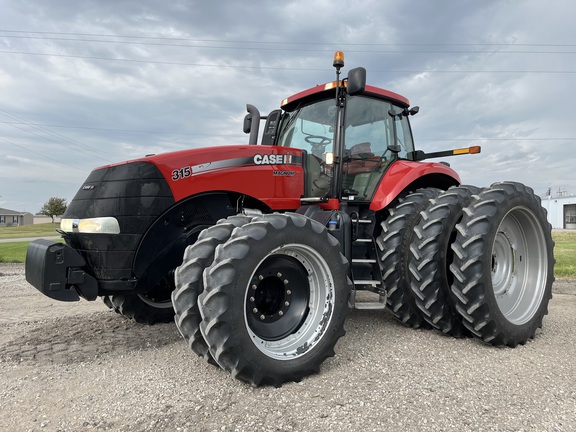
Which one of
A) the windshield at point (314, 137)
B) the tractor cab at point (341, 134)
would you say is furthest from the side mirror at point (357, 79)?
the windshield at point (314, 137)

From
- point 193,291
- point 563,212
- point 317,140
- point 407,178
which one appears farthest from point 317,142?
point 563,212

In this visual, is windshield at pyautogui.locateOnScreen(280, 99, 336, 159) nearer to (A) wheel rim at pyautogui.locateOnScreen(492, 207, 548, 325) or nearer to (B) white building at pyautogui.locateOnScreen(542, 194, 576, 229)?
(A) wheel rim at pyautogui.locateOnScreen(492, 207, 548, 325)

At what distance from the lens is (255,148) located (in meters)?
4.10

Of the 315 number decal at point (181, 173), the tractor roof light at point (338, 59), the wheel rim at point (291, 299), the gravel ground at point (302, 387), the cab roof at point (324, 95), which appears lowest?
the gravel ground at point (302, 387)

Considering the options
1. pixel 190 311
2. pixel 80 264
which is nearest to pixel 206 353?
pixel 190 311

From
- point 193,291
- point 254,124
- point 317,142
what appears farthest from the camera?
point 254,124

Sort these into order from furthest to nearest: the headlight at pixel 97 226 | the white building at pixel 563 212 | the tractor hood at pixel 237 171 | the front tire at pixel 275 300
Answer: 1. the white building at pixel 563 212
2. the tractor hood at pixel 237 171
3. the headlight at pixel 97 226
4. the front tire at pixel 275 300

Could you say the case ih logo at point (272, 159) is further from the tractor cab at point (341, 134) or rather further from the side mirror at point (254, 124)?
the side mirror at point (254, 124)

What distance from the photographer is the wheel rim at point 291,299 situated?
321 centimetres

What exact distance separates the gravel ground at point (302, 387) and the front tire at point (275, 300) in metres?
0.19

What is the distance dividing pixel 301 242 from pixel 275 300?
57cm

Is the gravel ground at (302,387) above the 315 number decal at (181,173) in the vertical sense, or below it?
below

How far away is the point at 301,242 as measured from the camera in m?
3.20

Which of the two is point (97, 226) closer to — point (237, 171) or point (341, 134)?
point (237, 171)
